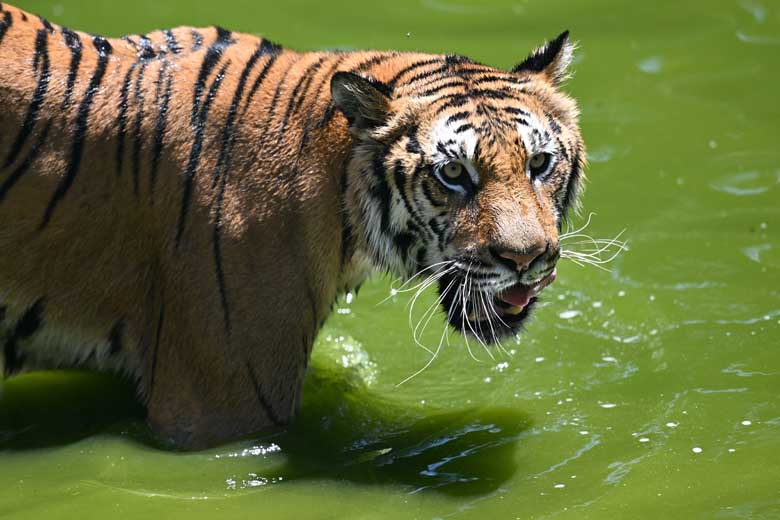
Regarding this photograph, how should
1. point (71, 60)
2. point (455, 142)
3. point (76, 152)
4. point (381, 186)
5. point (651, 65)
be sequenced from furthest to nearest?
point (651, 65)
point (71, 60)
point (76, 152)
point (381, 186)
point (455, 142)

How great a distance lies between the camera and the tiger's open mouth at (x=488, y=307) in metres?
3.91

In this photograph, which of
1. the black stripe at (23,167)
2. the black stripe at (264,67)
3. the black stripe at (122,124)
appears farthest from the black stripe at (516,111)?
the black stripe at (23,167)

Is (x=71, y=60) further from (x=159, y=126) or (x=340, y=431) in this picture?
(x=340, y=431)

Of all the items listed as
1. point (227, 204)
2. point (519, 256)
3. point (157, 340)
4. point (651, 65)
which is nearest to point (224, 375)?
point (157, 340)

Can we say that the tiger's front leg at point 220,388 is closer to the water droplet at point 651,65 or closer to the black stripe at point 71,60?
the black stripe at point 71,60

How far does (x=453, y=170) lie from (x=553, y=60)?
60 cm

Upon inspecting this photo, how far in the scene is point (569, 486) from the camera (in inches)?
154

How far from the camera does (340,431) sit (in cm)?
433

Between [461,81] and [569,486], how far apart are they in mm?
1306

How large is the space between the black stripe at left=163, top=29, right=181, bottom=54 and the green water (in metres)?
1.23

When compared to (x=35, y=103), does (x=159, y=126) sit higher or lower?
lower

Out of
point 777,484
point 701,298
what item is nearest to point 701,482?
point 777,484

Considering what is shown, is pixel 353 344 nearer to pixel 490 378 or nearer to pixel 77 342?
pixel 490 378

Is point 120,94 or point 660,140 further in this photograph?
point 660,140
